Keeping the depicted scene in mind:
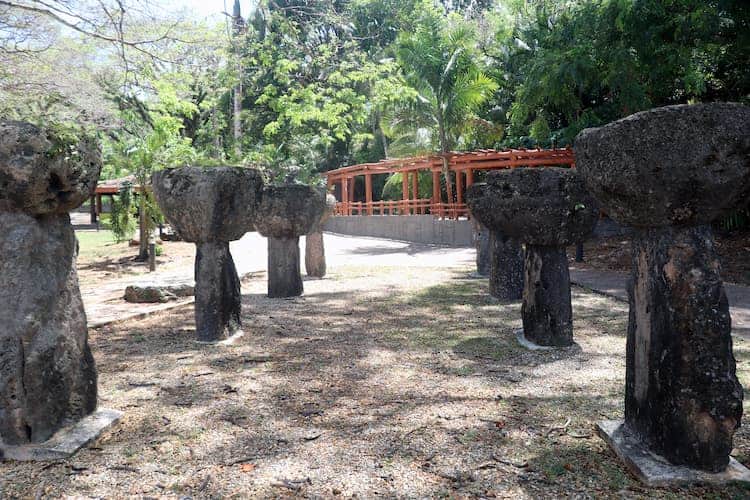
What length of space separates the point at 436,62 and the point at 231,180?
14.6 m

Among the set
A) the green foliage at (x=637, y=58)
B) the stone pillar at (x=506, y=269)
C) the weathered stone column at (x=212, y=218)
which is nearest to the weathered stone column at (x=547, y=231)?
the stone pillar at (x=506, y=269)

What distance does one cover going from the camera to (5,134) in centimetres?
267

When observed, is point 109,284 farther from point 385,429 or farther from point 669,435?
point 669,435

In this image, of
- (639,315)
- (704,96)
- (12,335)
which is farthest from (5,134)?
(704,96)

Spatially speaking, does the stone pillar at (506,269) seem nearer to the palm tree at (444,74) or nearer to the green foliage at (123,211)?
the green foliage at (123,211)

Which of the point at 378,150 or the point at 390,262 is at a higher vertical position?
the point at 378,150

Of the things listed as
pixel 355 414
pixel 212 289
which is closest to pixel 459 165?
pixel 212 289

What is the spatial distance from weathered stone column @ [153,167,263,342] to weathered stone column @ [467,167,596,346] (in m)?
2.28

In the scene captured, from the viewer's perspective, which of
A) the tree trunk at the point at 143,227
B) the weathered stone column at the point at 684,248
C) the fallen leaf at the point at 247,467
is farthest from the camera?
the tree trunk at the point at 143,227

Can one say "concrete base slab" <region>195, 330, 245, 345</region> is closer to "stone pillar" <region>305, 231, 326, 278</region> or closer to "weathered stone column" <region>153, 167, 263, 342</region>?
"weathered stone column" <region>153, 167, 263, 342</region>

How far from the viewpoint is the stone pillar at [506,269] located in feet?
23.2

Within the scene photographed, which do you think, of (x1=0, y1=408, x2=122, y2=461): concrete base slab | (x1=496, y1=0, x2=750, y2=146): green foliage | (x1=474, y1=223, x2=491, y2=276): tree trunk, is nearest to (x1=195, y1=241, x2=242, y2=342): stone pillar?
(x1=0, y1=408, x2=122, y2=461): concrete base slab

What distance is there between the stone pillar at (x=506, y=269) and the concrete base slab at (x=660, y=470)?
4390mm

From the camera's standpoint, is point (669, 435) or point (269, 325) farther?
point (269, 325)
